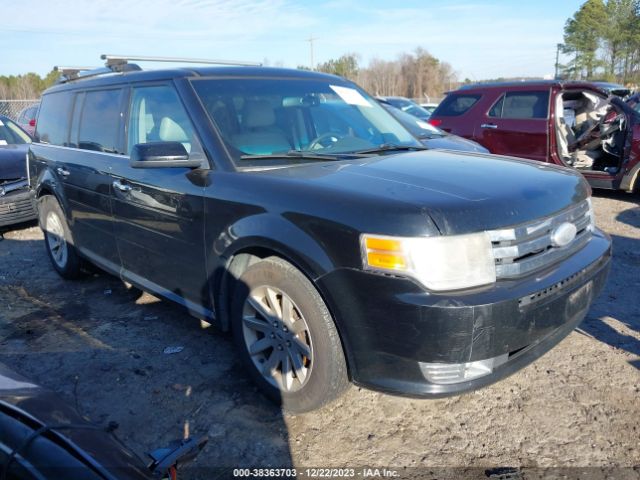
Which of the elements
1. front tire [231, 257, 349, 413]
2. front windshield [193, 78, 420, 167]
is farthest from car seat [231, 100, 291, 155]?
front tire [231, 257, 349, 413]

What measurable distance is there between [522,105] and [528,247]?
6718mm

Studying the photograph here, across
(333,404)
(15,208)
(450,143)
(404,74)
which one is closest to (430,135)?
(450,143)

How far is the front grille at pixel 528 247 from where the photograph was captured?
2299mm

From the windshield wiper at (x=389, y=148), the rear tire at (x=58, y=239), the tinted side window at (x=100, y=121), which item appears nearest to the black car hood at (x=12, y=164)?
the rear tire at (x=58, y=239)

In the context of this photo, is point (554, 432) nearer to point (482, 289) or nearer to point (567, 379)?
point (567, 379)

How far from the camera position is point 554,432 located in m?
2.61

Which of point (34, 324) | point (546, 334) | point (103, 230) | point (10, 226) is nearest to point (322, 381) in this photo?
point (546, 334)

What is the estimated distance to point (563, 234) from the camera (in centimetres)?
257

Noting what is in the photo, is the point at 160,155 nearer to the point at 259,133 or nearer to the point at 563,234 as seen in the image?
the point at 259,133

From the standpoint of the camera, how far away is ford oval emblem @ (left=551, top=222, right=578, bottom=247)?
254 cm

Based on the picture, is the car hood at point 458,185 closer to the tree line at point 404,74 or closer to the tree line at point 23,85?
the tree line at point 23,85

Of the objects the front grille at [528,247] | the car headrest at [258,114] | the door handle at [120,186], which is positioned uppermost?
the car headrest at [258,114]

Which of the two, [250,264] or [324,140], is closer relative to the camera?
[250,264]

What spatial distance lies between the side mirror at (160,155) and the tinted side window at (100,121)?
103 centimetres
